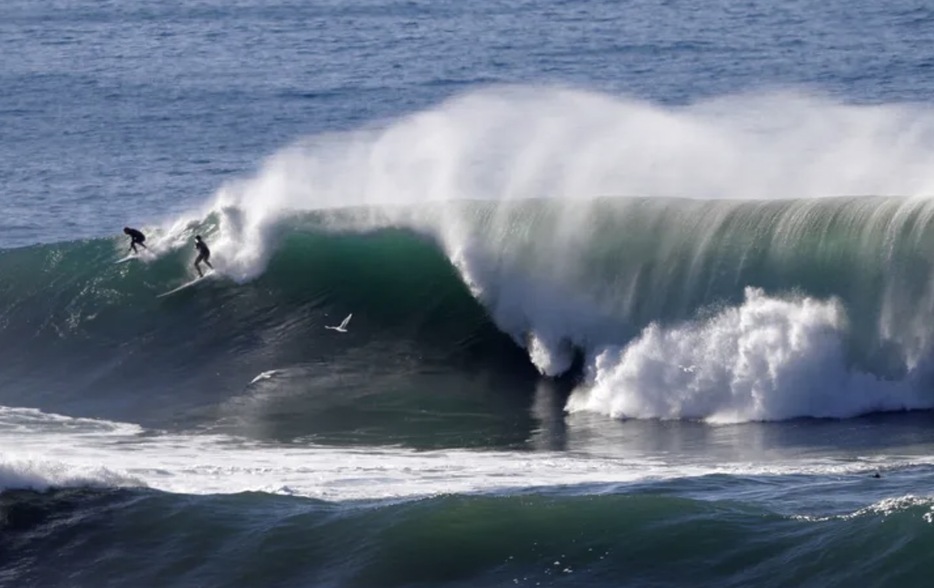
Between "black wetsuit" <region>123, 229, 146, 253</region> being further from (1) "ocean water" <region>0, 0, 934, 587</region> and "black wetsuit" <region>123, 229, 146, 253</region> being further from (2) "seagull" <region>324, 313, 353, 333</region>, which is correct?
(2) "seagull" <region>324, 313, 353, 333</region>

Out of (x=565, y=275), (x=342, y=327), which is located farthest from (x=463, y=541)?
(x=342, y=327)

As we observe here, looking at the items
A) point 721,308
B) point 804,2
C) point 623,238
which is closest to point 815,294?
point 721,308

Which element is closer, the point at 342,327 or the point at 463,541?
the point at 463,541

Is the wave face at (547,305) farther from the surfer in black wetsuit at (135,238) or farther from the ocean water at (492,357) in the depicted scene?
the surfer in black wetsuit at (135,238)

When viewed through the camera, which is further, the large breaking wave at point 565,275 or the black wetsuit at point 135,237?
the black wetsuit at point 135,237

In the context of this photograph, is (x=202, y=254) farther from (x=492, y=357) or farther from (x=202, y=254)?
(x=492, y=357)

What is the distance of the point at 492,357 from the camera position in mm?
24906

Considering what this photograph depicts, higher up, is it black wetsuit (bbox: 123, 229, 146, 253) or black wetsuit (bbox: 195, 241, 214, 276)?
black wetsuit (bbox: 123, 229, 146, 253)

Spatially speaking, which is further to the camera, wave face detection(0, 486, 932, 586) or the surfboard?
the surfboard

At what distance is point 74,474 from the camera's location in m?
18.8

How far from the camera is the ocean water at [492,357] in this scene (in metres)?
16.7

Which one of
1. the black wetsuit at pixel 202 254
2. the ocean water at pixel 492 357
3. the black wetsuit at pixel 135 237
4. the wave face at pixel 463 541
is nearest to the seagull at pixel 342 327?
the ocean water at pixel 492 357

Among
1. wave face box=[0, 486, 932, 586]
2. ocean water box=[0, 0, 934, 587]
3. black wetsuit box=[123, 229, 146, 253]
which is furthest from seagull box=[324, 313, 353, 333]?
wave face box=[0, 486, 932, 586]

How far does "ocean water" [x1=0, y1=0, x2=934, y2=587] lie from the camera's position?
16.7 metres
